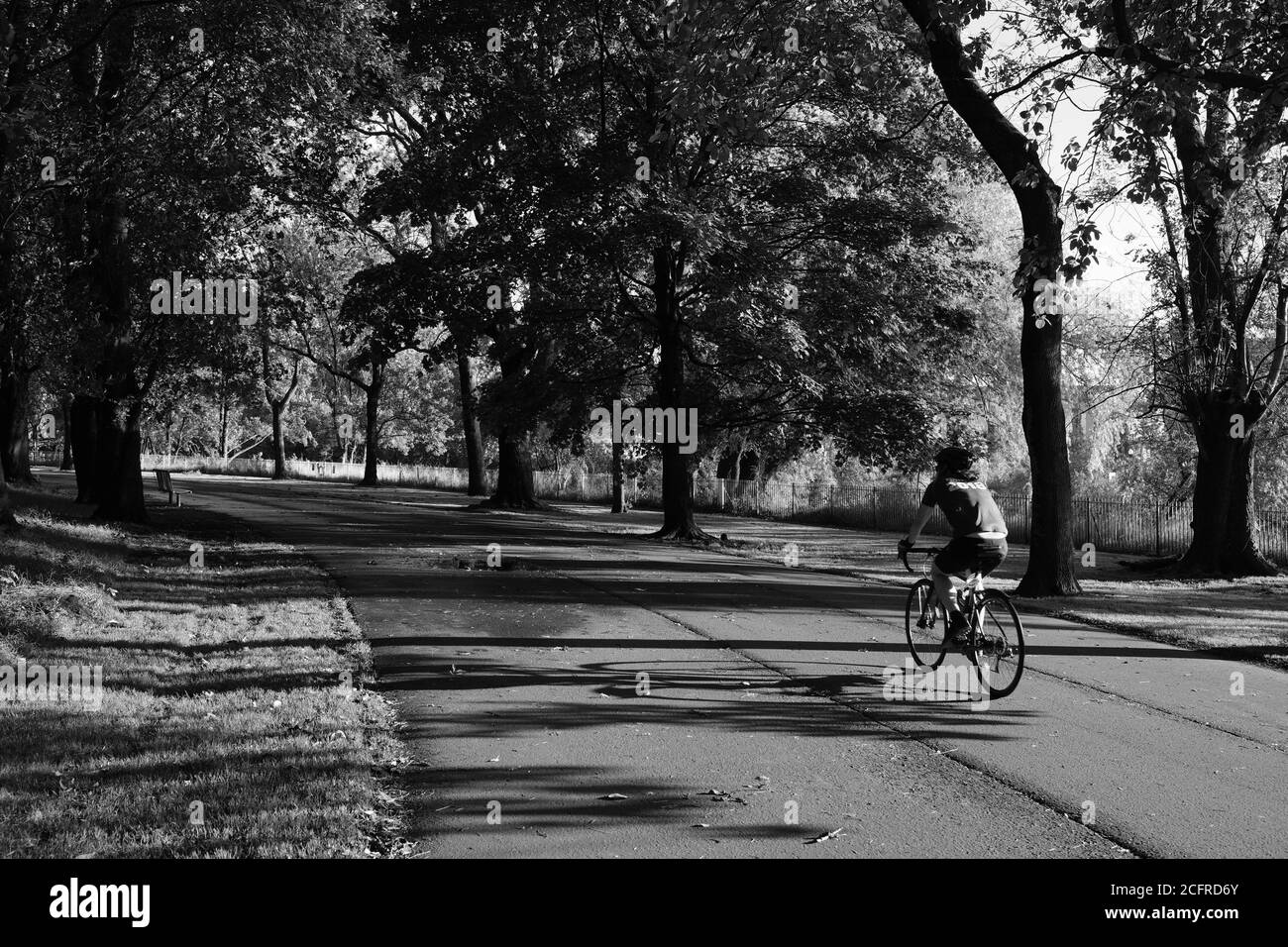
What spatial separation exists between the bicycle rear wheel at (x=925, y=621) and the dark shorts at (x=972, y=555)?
1.17 ft

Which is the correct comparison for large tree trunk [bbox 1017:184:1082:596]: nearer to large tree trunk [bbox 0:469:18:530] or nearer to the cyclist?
the cyclist

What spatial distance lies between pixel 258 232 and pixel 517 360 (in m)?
14.1

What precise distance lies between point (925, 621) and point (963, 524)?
1146 millimetres

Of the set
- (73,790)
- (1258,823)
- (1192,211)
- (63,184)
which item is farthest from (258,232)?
(1258,823)

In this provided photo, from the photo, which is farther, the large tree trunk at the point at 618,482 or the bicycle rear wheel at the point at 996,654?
the large tree trunk at the point at 618,482

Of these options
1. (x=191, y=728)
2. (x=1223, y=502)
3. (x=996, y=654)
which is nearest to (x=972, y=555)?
(x=996, y=654)

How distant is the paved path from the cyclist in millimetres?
908

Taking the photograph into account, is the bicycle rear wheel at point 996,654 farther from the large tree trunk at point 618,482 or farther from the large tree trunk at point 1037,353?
the large tree trunk at point 618,482

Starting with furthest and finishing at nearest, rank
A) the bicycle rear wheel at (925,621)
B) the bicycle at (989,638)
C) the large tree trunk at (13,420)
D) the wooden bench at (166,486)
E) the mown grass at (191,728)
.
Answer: the large tree trunk at (13,420)
the wooden bench at (166,486)
the bicycle rear wheel at (925,621)
the bicycle at (989,638)
the mown grass at (191,728)

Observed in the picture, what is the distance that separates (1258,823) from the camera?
580 cm

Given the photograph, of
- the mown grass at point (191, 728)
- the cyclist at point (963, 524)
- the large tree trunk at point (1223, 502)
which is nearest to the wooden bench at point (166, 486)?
the mown grass at point (191, 728)

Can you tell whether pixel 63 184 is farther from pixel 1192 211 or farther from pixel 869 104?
pixel 1192 211

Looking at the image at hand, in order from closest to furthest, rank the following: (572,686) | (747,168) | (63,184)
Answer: (572,686)
(63,184)
(747,168)

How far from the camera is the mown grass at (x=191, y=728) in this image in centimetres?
529
